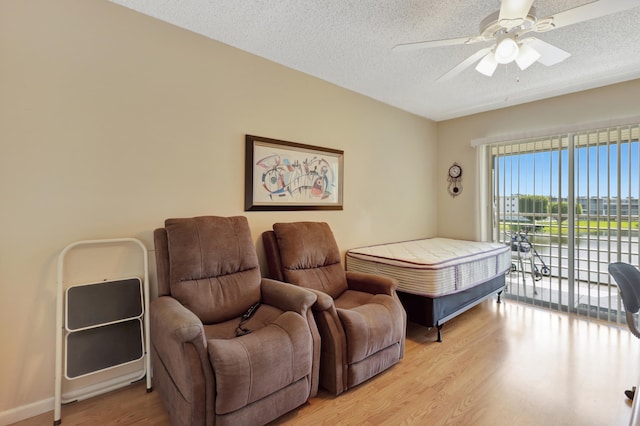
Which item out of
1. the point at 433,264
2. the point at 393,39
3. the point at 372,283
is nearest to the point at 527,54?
the point at 393,39

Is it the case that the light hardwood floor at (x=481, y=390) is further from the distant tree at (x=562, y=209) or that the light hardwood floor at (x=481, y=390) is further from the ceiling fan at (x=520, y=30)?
the ceiling fan at (x=520, y=30)

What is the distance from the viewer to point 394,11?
6.53ft

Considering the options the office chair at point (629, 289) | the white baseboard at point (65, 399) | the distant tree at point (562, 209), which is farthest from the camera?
the distant tree at point (562, 209)

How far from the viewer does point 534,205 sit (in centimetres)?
365

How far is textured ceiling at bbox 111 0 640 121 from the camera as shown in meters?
1.97

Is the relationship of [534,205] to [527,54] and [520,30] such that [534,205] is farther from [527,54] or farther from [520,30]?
[520,30]

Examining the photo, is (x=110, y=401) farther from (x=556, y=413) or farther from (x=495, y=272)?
(x=495, y=272)

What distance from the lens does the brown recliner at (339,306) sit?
6.35 feet

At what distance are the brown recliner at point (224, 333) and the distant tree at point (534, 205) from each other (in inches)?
129

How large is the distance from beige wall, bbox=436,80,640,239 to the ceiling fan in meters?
1.83

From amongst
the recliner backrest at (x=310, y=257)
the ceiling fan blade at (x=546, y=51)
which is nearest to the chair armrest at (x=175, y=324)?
the recliner backrest at (x=310, y=257)

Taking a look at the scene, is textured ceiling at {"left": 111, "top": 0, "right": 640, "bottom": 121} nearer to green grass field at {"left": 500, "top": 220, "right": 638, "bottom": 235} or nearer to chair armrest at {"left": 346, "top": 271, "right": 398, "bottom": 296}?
green grass field at {"left": 500, "top": 220, "right": 638, "bottom": 235}

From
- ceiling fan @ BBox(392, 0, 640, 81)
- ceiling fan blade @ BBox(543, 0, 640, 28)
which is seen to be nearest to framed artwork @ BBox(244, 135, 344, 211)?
ceiling fan @ BBox(392, 0, 640, 81)

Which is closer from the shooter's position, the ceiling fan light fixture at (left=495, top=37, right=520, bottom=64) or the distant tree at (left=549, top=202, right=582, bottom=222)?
the ceiling fan light fixture at (left=495, top=37, right=520, bottom=64)
